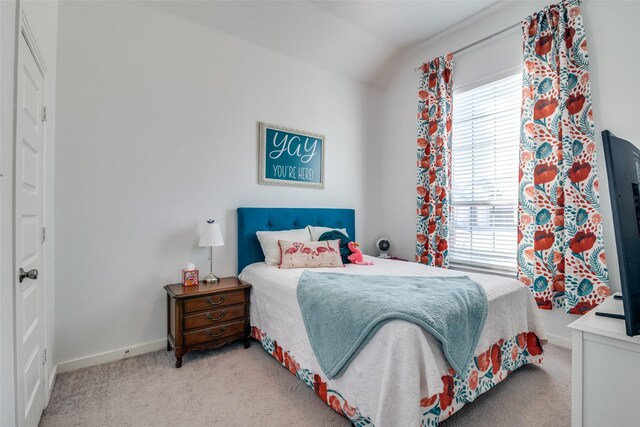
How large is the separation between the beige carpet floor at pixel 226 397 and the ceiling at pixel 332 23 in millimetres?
2951

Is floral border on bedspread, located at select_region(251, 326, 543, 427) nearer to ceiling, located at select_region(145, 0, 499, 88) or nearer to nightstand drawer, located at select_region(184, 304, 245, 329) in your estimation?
nightstand drawer, located at select_region(184, 304, 245, 329)

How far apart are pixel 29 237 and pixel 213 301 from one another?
1252 mm

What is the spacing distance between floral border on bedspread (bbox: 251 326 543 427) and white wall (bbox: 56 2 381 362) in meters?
1.22

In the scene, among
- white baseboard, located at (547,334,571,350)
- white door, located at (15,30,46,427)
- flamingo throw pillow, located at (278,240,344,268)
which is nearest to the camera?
white door, located at (15,30,46,427)

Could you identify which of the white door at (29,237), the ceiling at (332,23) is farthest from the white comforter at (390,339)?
the ceiling at (332,23)

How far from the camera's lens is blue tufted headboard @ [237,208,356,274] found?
297 cm

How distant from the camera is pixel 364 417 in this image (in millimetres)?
1505

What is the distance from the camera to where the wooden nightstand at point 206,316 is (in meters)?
2.31

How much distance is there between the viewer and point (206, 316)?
95.5 inches

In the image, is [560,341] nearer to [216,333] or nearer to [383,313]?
[383,313]

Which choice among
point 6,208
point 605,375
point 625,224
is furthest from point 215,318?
point 625,224

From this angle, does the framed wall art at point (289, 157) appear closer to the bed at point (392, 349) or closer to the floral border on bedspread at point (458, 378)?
the bed at point (392, 349)

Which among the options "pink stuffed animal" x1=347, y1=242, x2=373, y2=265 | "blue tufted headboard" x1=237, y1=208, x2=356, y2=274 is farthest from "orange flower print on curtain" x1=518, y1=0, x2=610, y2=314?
"blue tufted headboard" x1=237, y1=208, x2=356, y2=274

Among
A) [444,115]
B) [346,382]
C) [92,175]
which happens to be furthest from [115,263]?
[444,115]
